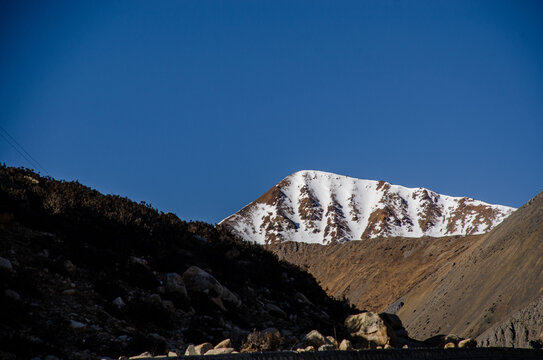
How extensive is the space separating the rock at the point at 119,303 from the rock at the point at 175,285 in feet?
7.09

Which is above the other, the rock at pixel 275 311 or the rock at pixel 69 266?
the rock at pixel 69 266

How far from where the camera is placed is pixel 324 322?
16297 mm

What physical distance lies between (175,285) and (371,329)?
616cm

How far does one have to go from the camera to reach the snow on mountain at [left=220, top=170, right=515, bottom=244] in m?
150

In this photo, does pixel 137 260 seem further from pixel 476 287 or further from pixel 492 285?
pixel 476 287

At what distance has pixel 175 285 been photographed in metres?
13.3

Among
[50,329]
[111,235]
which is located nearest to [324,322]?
[111,235]

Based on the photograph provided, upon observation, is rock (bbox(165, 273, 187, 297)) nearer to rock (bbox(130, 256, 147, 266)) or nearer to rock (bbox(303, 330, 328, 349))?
rock (bbox(130, 256, 147, 266))

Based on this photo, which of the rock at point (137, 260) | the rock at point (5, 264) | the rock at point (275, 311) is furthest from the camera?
the rock at point (275, 311)

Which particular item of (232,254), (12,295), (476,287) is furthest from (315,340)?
(476,287)

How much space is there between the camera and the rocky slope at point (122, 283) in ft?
30.0

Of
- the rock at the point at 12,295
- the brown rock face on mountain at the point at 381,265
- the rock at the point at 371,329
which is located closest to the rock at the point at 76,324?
the rock at the point at 12,295

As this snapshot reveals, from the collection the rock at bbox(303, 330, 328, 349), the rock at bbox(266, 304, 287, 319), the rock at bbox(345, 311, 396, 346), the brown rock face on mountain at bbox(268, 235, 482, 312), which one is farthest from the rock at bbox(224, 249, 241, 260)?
the brown rock face on mountain at bbox(268, 235, 482, 312)

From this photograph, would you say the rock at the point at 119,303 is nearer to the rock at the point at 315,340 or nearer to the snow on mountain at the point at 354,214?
the rock at the point at 315,340
